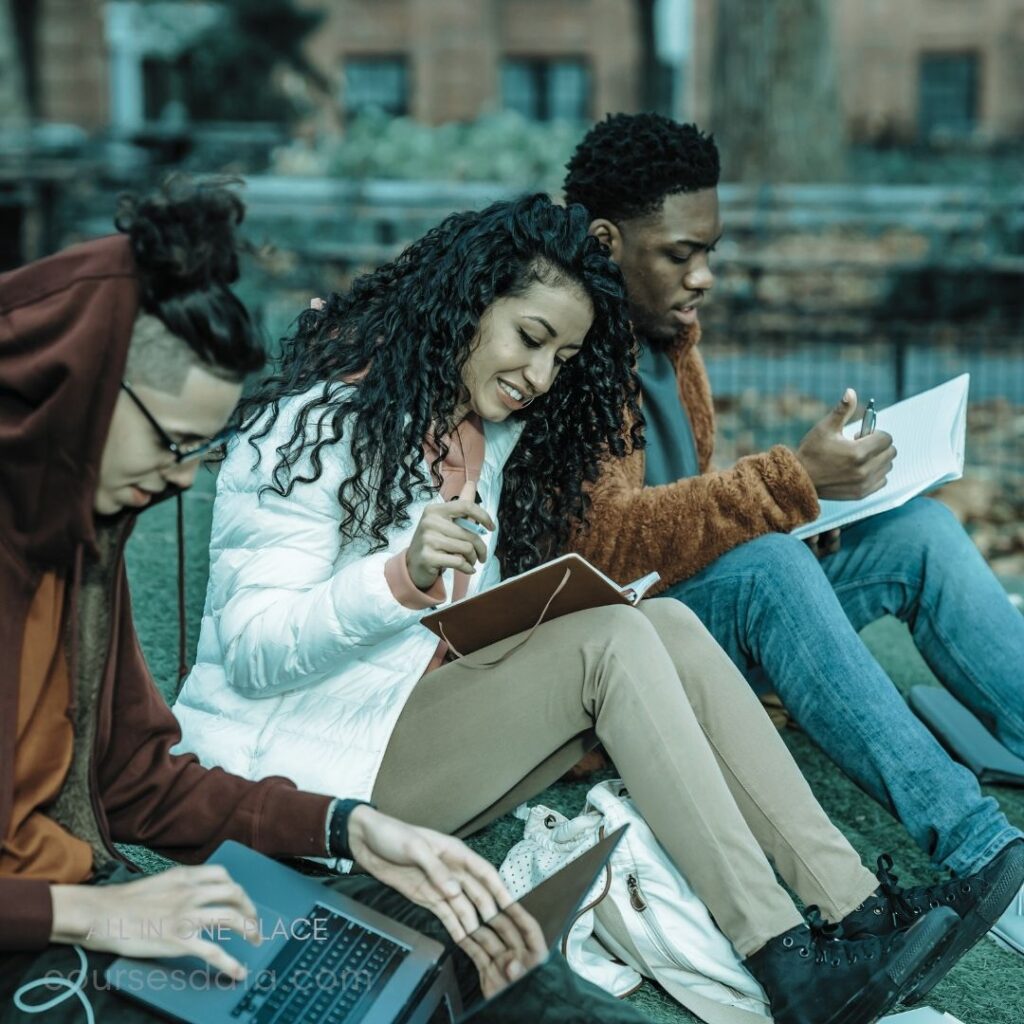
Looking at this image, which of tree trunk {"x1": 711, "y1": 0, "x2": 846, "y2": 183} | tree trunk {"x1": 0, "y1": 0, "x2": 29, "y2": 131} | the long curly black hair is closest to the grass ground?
the long curly black hair

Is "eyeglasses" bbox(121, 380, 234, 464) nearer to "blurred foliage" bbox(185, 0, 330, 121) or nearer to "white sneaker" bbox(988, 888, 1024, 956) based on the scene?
"white sneaker" bbox(988, 888, 1024, 956)

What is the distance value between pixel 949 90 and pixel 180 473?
2680 centimetres

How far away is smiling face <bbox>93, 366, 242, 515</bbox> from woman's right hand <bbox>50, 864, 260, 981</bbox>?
0.46 metres

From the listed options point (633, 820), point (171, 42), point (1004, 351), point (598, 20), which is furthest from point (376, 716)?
point (598, 20)

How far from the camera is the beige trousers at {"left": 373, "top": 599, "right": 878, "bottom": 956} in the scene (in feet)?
7.97

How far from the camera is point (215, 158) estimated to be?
45.4 ft

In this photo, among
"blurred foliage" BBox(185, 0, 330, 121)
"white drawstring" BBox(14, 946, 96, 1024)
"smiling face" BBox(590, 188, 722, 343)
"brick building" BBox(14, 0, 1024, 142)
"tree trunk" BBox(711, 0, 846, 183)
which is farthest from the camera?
"brick building" BBox(14, 0, 1024, 142)

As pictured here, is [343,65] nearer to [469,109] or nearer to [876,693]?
[469,109]

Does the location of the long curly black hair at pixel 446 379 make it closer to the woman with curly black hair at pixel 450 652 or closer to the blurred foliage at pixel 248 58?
the woman with curly black hair at pixel 450 652

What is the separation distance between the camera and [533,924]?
1.93 metres

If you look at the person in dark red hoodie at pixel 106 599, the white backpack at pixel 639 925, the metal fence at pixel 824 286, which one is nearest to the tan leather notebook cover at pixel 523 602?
the white backpack at pixel 639 925

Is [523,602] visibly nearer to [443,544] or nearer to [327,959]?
[443,544]

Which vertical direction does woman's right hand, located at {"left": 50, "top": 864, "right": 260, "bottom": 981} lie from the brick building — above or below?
below

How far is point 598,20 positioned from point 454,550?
85.8ft
